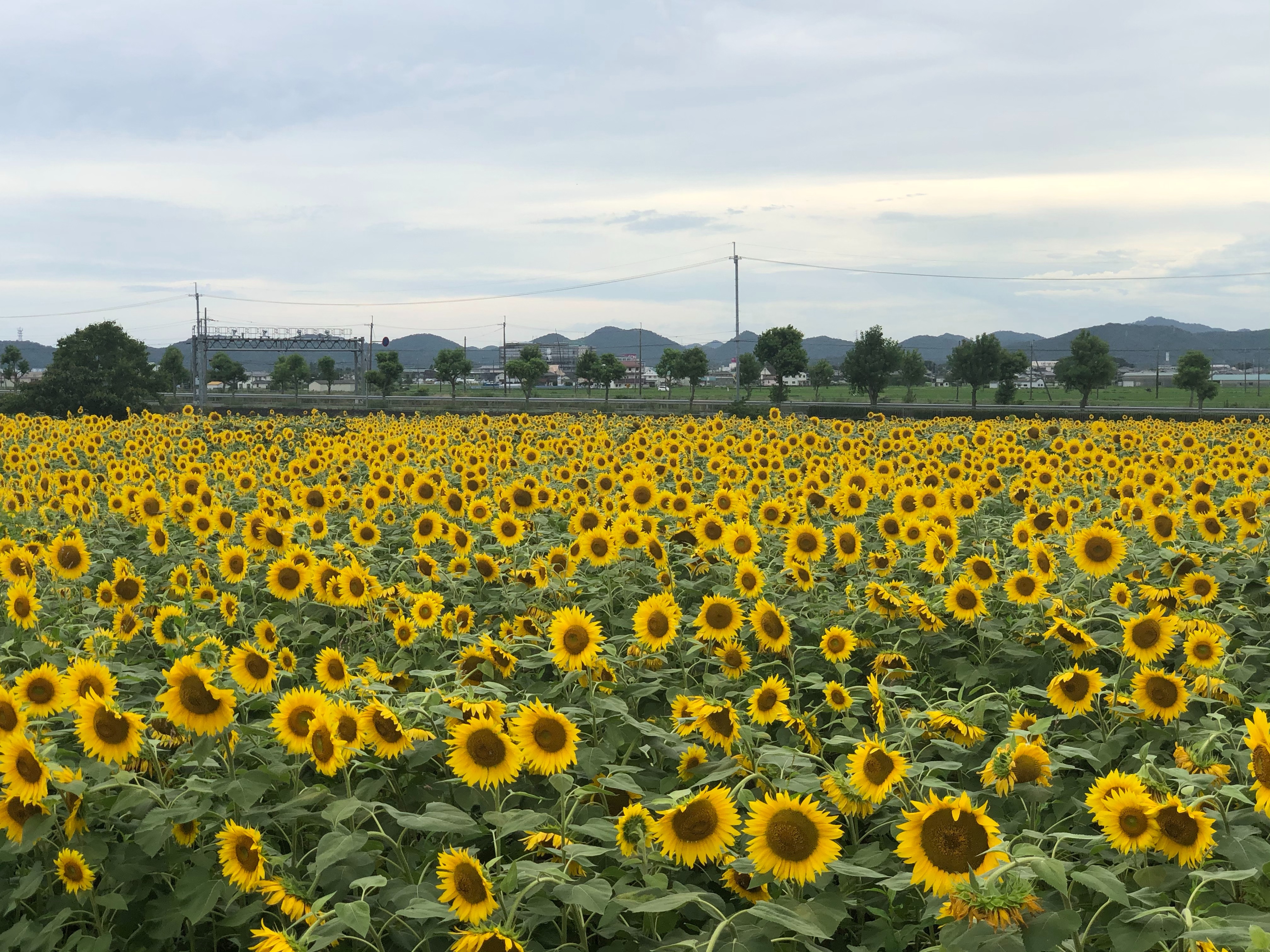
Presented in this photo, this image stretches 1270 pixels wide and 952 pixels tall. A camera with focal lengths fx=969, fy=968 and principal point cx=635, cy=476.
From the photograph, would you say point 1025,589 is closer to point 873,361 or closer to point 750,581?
point 750,581

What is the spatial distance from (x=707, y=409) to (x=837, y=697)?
162 feet

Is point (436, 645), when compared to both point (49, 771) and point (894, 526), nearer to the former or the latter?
point (49, 771)

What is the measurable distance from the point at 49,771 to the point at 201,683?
0.50 metres

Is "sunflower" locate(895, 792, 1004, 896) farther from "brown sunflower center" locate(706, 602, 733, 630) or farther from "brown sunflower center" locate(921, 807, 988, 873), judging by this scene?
"brown sunflower center" locate(706, 602, 733, 630)

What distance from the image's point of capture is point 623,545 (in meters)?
6.27

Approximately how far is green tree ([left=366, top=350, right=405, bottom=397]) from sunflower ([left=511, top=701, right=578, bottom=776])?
83212mm

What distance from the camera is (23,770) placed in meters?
2.98

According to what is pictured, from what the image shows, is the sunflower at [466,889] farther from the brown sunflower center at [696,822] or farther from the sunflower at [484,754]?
the brown sunflower center at [696,822]

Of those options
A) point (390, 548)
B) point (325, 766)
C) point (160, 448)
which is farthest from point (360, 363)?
point (325, 766)

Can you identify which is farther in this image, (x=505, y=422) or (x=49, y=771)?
(x=505, y=422)

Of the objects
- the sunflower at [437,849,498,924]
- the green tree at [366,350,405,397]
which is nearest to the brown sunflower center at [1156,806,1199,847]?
the sunflower at [437,849,498,924]

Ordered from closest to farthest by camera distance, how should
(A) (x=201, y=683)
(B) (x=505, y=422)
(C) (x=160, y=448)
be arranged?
(A) (x=201, y=683)
(C) (x=160, y=448)
(B) (x=505, y=422)

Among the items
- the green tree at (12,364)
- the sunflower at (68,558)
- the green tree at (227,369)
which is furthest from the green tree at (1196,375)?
the green tree at (12,364)

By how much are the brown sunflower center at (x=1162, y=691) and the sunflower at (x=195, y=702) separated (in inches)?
135
